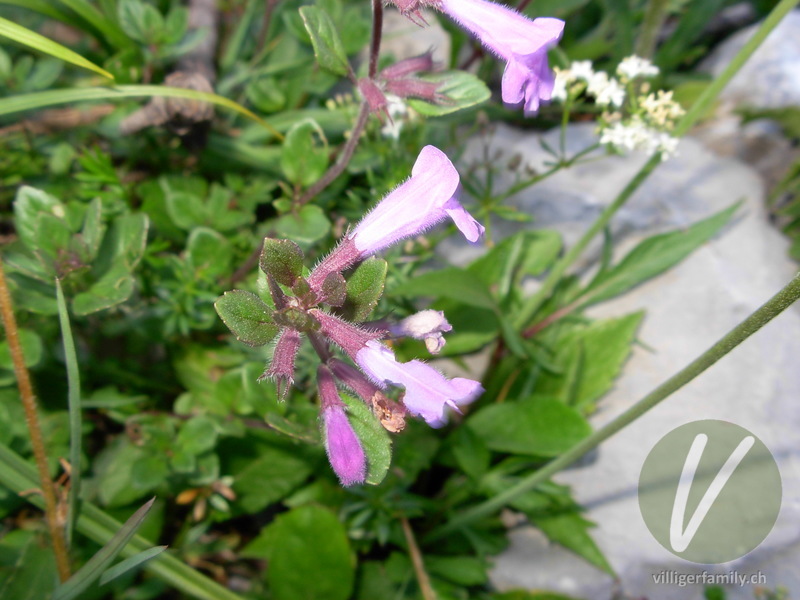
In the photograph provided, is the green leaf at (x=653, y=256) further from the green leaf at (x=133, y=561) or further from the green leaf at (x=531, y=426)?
the green leaf at (x=133, y=561)

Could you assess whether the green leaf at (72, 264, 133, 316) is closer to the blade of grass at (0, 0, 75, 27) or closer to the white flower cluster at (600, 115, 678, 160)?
the blade of grass at (0, 0, 75, 27)

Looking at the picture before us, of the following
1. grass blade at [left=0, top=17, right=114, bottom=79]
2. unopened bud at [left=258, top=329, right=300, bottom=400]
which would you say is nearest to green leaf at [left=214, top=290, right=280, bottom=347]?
unopened bud at [left=258, top=329, right=300, bottom=400]

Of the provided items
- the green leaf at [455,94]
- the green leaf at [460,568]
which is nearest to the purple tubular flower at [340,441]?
the green leaf at [455,94]

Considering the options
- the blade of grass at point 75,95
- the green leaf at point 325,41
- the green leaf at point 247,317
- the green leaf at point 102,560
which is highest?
the green leaf at point 325,41

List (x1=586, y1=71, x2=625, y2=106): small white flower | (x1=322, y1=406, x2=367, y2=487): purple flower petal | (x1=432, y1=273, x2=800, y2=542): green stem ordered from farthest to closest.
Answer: (x1=586, y1=71, x2=625, y2=106): small white flower, (x1=322, y1=406, x2=367, y2=487): purple flower petal, (x1=432, y1=273, x2=800, y2=542): green stem

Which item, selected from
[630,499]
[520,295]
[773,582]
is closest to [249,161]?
[520,295]

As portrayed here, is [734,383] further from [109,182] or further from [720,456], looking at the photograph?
[109,182]
